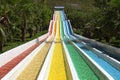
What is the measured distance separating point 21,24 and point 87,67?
36.7 meters

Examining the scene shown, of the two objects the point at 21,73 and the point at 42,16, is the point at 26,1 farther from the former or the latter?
the point at 21,73

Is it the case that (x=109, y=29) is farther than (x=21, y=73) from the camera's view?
Yes

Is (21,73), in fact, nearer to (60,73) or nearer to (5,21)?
(60,73)

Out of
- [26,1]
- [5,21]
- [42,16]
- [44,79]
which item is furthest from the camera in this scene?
[42,16]

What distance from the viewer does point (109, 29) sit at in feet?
102

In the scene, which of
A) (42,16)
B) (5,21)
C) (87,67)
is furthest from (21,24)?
(87,67)

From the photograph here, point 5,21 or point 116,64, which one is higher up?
point 5,21

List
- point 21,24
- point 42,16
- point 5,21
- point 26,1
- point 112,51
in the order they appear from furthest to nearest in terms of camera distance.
Result: point 42,16
point 21,24
point 26,1
point 5,21
point 112,51

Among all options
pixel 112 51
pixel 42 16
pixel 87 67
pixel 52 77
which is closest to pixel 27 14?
pixel 42 16

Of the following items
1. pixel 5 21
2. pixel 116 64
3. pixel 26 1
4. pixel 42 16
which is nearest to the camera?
pixel 116 64

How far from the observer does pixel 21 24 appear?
2063 inches

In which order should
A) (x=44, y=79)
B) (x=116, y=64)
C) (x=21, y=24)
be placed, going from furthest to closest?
1. (x=21, y=24)
2. (x=116, y=64)
3. (x=44, y=79)

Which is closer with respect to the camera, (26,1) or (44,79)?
(44,79)

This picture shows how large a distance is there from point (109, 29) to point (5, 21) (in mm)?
10567
